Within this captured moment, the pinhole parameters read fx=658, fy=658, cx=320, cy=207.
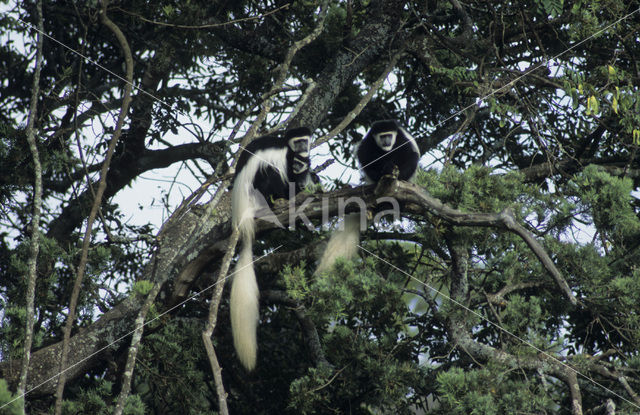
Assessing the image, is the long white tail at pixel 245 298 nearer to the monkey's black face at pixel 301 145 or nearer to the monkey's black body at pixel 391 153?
the monkey's black face at pixel 301 145

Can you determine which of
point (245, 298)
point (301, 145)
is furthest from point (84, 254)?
point (301, 145)

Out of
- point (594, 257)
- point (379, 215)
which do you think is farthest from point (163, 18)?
point (594, 257)

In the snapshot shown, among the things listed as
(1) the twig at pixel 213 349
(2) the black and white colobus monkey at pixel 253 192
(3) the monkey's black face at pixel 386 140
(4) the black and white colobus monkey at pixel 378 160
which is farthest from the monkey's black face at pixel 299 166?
(1) the twig at pixel 213 349

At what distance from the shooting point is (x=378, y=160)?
14.7 ft

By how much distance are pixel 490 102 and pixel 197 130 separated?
82.6 inches

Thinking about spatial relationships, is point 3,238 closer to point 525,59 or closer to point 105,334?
point 105,334

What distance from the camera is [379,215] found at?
11.4 feet

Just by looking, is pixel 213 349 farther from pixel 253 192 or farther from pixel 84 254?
pixel 253 192

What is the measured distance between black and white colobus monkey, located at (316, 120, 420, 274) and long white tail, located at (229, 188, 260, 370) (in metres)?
0.44

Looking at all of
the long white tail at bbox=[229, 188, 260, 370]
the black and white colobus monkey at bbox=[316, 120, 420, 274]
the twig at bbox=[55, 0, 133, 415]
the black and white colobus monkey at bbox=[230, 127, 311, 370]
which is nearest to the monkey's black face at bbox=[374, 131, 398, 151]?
the black and white colobus monkey at bbox=[316, 120, 420, 274]

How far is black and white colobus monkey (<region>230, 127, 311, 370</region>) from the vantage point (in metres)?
3.57

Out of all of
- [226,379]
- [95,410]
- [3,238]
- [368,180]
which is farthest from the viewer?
[368,180]

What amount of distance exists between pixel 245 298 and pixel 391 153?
1398 millimetres

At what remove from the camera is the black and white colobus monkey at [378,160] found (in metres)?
3.62
